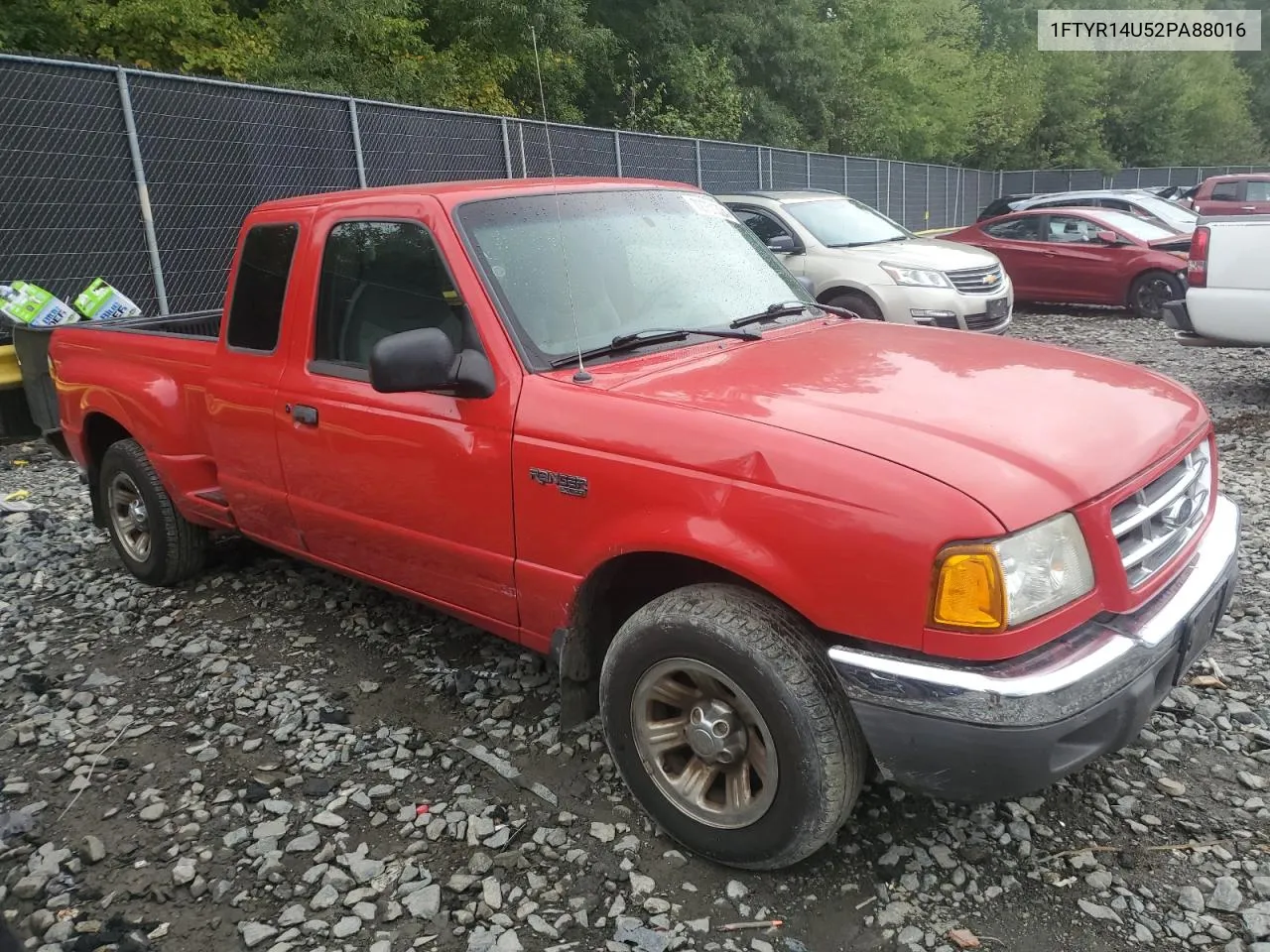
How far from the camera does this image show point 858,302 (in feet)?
30.6

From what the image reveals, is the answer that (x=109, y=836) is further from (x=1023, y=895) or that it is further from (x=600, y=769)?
(x=1023, y=895)

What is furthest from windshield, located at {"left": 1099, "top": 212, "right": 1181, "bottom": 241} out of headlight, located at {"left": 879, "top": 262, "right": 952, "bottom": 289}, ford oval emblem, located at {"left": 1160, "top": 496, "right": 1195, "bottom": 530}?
ford oval emblem, located at {"left": 1160, "top": 496, "right": 1195, "bottom": 530}

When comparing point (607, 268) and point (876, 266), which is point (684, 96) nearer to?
point (876, 266)

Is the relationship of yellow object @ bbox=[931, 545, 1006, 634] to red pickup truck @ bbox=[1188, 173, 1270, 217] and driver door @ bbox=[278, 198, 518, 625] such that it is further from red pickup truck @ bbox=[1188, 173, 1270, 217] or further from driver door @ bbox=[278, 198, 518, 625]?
red pickup truck @ bbox=[1188, 173, 1270, 217]

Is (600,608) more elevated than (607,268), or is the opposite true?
(607,268)

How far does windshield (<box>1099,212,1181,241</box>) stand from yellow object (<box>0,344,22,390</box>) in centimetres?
1304

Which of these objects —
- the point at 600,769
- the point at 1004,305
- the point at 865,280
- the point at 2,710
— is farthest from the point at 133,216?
the point at 1004,305

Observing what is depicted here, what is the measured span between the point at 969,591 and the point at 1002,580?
0.25ft

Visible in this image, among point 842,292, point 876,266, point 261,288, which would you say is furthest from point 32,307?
point 876,266

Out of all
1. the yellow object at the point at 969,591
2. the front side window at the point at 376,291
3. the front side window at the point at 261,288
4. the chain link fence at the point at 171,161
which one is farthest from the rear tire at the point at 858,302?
the yellow object at the point at 969,591

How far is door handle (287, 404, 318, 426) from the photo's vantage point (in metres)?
3.57

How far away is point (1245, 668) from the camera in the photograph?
3.71m

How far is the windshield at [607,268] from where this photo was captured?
123 inches

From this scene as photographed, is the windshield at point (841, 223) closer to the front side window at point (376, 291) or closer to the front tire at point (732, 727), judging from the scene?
the front side window at point (376, 291)
